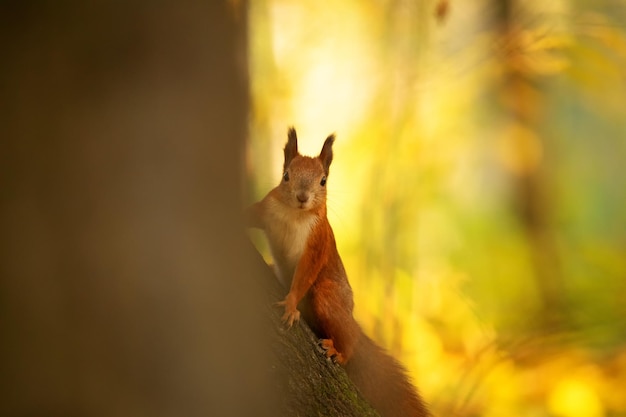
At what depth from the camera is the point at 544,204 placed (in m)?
3.83

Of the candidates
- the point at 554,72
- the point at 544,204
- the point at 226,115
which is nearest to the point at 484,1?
the point at 554,72

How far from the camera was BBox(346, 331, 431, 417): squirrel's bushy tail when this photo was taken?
61.9 inches

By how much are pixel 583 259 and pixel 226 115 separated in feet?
10.9

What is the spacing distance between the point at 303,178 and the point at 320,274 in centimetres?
24

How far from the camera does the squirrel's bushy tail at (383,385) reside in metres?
1.57

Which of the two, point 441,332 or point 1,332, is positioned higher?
point 441,332

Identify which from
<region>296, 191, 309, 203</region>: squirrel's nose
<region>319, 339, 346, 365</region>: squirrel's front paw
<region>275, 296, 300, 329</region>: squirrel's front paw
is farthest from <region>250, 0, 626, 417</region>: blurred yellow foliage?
<region>275, 296, 300, 329</region>: squirrel's front paw

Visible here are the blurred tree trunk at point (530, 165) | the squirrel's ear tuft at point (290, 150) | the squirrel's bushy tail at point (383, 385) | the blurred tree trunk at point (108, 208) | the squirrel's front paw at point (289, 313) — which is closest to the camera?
the blurred tree trunk at point (108, 208)

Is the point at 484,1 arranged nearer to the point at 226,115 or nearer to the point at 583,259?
the point at 583,259

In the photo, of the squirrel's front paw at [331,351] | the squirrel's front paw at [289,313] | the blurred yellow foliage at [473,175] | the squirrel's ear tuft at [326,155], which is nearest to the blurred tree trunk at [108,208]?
the squirrel's front paw at [289,313]

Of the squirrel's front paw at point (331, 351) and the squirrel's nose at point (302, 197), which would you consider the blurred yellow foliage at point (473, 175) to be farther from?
the squirrel's front paw at point (331, 351)

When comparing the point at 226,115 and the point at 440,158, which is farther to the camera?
the point at 440,158

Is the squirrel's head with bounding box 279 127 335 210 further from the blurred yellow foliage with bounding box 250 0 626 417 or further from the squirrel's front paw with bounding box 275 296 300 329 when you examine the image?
the blurred yellow foliage with bounding box 250 0 626 417

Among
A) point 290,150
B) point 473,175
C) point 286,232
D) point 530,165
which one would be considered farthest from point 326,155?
point 530,165
